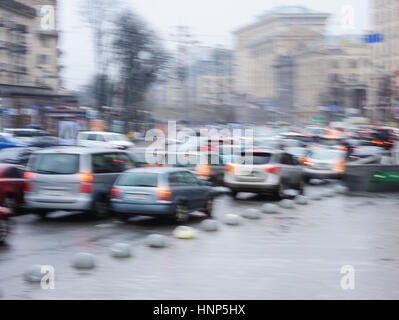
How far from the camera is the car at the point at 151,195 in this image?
44.8 feet

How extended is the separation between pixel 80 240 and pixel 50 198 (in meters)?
2.37

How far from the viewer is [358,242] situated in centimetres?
1212

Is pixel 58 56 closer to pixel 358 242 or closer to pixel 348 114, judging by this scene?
pixel 348 114

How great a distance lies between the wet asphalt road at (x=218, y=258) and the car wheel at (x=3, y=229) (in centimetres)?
26

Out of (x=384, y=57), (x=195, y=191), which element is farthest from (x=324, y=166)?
(x=384, y=57)

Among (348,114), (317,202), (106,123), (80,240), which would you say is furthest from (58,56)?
(80,240)

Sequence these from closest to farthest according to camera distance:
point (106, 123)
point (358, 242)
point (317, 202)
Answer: point (358, 242)
point (317, 202)
point (106, 123)

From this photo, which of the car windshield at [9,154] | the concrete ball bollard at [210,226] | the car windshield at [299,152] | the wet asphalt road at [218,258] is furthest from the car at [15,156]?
the car windshield at [299,152]

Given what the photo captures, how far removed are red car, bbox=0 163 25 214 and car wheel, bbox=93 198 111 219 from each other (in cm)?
211

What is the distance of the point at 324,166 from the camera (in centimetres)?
2647

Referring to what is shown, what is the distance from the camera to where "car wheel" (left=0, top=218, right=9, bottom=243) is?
11.1m

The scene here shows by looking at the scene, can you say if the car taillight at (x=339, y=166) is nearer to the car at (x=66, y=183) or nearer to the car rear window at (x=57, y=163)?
the car at (x=66, y=183)

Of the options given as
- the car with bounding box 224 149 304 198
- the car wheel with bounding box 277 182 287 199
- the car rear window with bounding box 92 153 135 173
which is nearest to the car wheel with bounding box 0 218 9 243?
the car rear window with bounding box 92 153 135 173

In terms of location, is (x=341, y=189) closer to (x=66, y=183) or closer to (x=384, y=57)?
(x=66, y=183)
